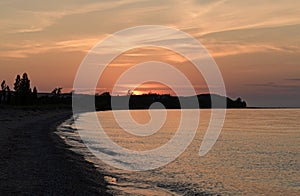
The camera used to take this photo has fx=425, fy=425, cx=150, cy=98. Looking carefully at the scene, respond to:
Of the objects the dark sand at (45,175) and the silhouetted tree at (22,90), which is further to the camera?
the silhouetted tree at (22,90)

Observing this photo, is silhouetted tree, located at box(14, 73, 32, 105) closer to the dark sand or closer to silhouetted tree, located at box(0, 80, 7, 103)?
silhouetted tree, located at box(0, 80, 7, 103)

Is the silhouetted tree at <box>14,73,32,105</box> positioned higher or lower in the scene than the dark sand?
higher

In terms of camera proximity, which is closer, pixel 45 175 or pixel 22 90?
pixel 45 175

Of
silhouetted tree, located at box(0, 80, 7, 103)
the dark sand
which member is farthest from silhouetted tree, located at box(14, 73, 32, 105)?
→ the dark sand

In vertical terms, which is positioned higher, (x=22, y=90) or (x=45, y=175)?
(x=22, y=90)

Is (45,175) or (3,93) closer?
(45,175)

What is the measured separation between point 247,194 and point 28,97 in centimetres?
13438

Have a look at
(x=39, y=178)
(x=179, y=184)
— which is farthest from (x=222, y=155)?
(x=39, y=178)

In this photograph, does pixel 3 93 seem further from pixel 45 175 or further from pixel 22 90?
pixel 45 175

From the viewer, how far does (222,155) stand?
129ft

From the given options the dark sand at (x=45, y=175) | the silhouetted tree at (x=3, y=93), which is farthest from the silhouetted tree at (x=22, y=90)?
the dark sand at (x=45, y=175)

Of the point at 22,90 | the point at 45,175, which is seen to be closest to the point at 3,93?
the point at 22,90

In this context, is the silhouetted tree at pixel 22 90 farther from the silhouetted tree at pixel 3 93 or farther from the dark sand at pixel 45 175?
the dark sand at pixel 45 175

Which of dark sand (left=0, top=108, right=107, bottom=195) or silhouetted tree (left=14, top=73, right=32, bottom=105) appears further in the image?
silhouetted tree (left=14, top=73, right=32, bottom=105)
